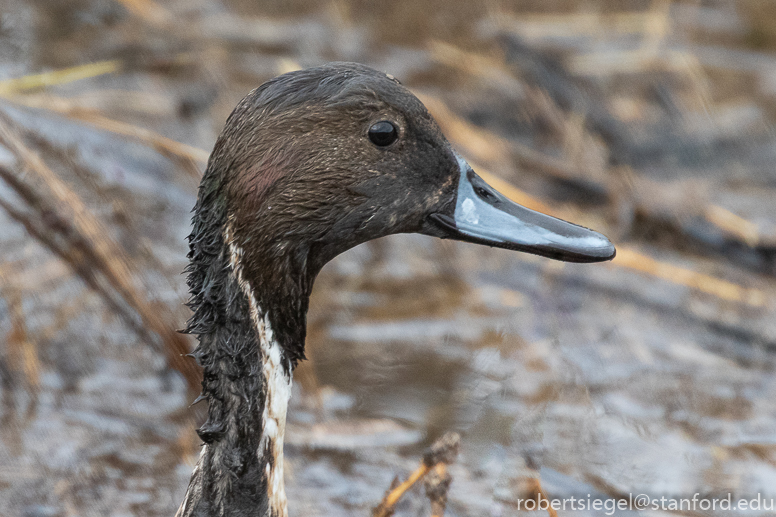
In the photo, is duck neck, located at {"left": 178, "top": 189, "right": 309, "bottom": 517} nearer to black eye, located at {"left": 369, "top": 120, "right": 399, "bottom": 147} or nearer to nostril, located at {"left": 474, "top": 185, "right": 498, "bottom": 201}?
black eye, located at {"left": 369, "top": 120, "right": 399, "bottom": 147}

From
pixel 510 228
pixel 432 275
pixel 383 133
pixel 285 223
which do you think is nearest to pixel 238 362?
pixel 285 223

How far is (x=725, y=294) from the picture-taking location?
5.36 metres

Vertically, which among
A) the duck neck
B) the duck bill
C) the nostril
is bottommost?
the duck neck

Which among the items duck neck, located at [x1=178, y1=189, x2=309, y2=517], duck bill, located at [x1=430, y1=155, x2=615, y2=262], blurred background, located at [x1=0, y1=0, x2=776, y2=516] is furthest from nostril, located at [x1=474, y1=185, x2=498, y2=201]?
blurred background, located at [x1=0, y1=0, x2=776, y2=516]

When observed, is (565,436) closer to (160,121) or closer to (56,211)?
(56,211)

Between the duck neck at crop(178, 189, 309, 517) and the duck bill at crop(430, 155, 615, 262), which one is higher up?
the duck bill at crop(430, 155, 615, 262)

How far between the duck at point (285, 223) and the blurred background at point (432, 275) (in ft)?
3.27

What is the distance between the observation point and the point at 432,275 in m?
5.54

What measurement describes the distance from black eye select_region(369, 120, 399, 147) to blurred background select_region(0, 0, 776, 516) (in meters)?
1.41

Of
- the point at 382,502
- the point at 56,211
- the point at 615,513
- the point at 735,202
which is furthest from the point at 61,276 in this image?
the point at 735,202

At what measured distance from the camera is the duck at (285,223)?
8.78 feet

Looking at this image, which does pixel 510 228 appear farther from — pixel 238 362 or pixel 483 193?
pixel 238 362

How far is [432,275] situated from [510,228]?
2.66m

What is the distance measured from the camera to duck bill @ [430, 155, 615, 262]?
2.83 meters
